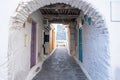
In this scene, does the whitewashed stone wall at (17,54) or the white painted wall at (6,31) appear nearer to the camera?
the white painted wall at (6,31)

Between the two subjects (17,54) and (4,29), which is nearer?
(4,29)

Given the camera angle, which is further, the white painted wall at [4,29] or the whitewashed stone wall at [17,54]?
the whitewashed stone wall at [17,54]

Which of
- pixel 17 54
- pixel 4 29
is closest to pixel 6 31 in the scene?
pixel 4 29

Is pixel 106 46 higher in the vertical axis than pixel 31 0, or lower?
lower

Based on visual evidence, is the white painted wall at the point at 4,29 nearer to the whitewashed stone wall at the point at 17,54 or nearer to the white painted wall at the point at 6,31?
the white painted wall at the point at 6,31

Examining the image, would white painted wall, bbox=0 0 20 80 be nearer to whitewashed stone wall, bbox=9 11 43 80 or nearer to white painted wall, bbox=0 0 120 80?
white painted wall, bbox=0 0 120 80

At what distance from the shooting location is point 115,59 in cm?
330

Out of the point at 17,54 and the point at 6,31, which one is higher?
the point at 6,31

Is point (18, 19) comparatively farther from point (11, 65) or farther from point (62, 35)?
point (62, 35)

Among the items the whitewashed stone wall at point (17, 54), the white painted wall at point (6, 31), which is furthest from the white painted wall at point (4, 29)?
the whitewashed stone wall at point (17, 54)

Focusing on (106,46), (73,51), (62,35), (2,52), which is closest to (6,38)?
(2,52)

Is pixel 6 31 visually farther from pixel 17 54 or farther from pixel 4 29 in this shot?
pixel 17 54

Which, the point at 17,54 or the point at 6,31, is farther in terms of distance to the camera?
the point at 17,54

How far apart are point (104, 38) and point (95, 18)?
40 cm
